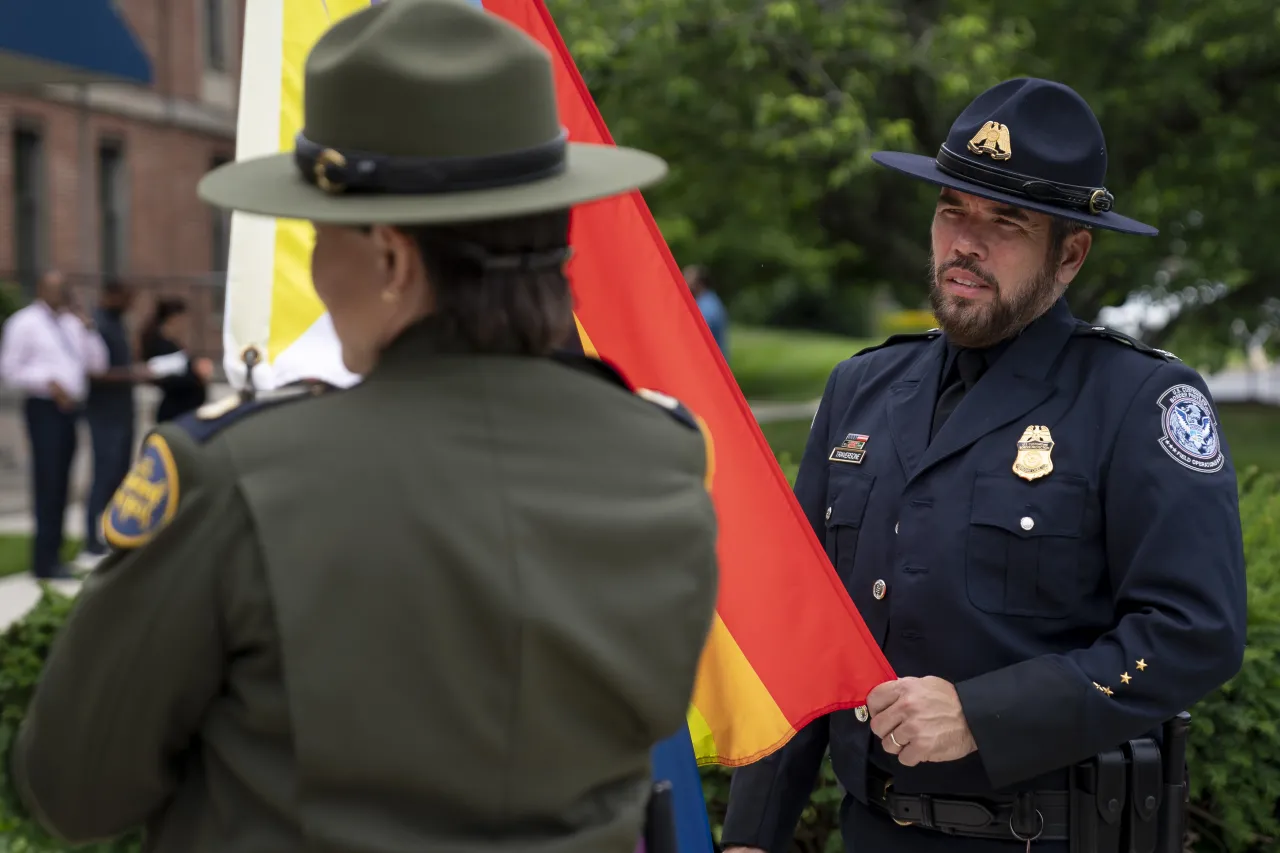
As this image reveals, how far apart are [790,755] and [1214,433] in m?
0.94

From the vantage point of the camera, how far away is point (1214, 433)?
8.18ft

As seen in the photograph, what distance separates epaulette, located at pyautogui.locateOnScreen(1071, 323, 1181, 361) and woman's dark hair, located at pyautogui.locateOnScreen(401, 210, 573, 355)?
4.72 feet

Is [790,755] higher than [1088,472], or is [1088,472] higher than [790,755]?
[1088,472]

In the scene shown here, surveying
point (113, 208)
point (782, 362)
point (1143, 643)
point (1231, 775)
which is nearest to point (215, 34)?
point (113, 208)

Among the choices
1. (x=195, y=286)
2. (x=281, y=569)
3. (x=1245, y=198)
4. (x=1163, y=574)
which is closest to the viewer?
(x=281, y=569)

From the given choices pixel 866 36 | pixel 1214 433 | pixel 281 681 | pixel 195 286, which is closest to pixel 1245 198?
pixel 866 36

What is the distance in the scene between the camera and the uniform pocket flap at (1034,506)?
2453 mm

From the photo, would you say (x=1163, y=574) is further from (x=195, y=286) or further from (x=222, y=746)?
(x=195, y=286)

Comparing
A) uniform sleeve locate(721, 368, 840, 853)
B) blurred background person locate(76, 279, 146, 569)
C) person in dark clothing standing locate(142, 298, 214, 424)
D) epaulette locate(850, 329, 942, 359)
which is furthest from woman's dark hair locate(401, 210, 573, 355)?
blurred background person locate(76, 279, 146, 569)

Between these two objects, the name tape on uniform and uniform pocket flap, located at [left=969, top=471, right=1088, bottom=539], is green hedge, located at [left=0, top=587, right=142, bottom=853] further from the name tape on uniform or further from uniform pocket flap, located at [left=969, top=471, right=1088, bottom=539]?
uniform pocket flap, located at [left=969, top=471, right=1088, bottom=539]

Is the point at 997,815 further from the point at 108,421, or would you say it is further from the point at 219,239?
the point at 219,239

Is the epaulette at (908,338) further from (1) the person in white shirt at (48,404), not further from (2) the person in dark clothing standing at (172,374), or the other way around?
(1) the person in white shirt at (48,404)


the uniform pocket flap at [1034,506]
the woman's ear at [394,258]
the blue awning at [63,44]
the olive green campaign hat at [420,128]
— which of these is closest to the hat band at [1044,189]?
the uniform pocket flap at [1034,506]

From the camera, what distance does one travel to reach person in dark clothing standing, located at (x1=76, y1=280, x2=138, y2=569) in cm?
1030
